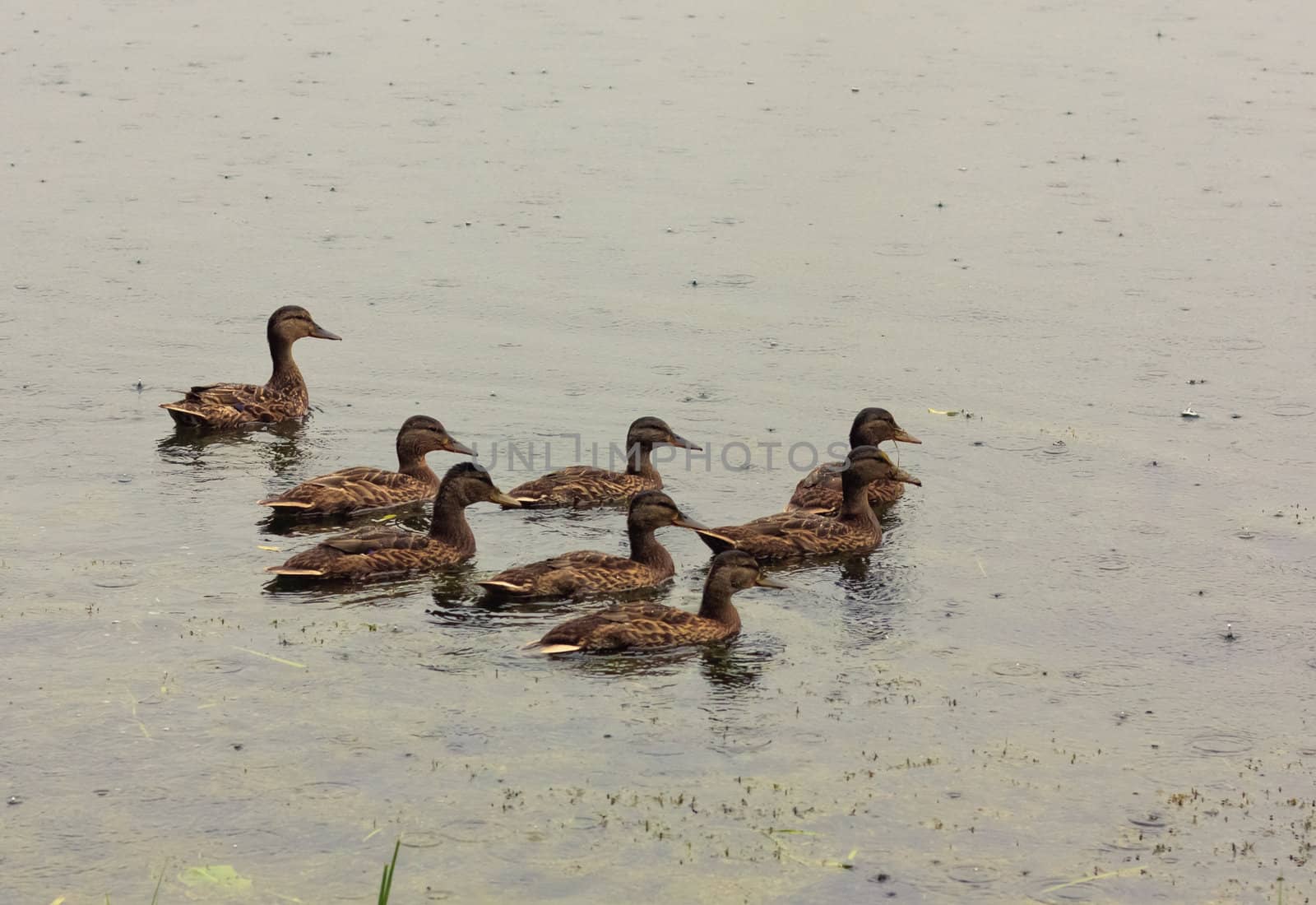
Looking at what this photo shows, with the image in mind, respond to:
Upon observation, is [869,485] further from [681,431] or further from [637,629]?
[637,629]

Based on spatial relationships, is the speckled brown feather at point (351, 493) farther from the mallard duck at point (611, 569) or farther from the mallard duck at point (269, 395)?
the mallard duck at point (611, 569)

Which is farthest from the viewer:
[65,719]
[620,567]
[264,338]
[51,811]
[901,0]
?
[901,0]

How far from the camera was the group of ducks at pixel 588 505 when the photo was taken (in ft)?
34.9

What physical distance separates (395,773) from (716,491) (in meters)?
4.97

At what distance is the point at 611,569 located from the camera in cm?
1133

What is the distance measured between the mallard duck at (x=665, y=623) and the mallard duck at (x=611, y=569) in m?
0.64

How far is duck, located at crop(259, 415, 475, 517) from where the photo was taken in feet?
41.1

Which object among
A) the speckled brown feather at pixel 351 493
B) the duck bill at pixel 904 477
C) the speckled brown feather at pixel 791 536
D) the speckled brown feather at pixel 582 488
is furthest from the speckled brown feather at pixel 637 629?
the speckled brown feather at pixel 351 493

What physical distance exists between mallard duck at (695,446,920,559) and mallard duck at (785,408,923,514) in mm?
125

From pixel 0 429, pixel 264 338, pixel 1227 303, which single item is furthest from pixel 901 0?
pixel 0 429

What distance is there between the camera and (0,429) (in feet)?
44.7

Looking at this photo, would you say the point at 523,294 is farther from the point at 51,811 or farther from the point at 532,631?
the point at 51,811

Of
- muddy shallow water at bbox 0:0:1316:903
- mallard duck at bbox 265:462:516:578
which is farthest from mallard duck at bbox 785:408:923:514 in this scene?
mallard duck at bbox 265:462:516:578

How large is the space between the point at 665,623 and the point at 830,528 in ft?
7.25
